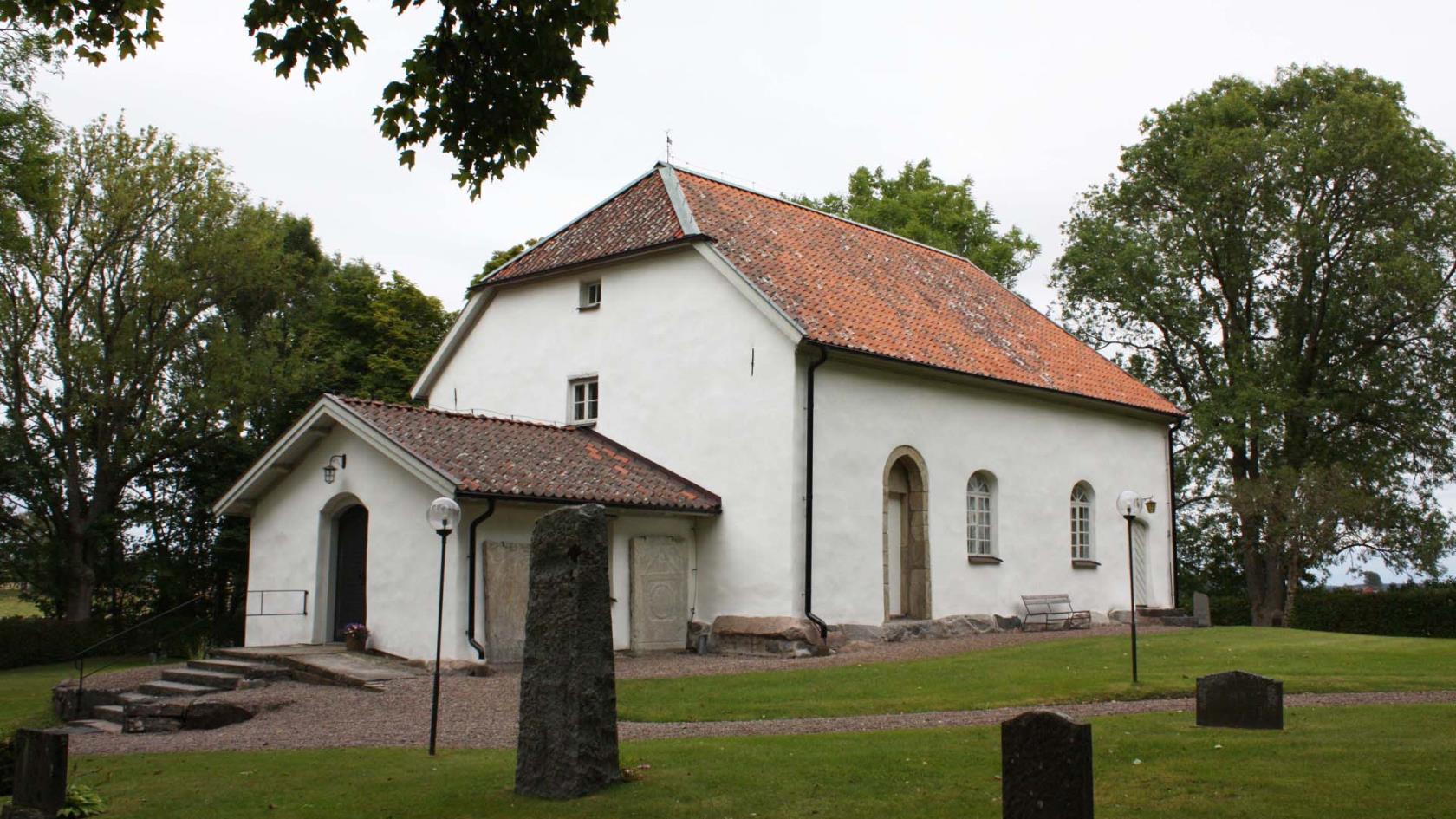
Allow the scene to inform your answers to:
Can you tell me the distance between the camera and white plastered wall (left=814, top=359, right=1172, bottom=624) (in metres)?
20.3

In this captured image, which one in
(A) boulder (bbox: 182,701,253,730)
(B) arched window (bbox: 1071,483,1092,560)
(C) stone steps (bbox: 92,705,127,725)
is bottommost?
(C) stone steps (bbox: 92,705,127,725)

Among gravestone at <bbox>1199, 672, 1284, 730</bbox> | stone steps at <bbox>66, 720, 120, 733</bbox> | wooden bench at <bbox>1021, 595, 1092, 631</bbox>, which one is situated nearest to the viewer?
gravestone at <bbox>1199, 672, 1284, 730</bbox>

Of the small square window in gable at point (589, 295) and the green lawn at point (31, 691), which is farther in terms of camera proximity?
the small square window in gable at point (589, 295)

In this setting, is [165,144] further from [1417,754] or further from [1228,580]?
[1228,580]

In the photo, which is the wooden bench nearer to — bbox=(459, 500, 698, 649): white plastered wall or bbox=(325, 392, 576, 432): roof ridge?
bbox=(459, 500, 698, 649): white plastered wall

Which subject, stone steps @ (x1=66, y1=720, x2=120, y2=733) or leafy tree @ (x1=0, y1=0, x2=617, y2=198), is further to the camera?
stone steps @ (x1=66, y1=720, x2=120, y2=733)

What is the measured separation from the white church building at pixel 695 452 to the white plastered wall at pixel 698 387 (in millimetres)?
45

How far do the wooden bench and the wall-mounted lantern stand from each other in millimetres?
13034

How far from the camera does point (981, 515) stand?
23500 millimetres

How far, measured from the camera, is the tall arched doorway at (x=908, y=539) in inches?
856

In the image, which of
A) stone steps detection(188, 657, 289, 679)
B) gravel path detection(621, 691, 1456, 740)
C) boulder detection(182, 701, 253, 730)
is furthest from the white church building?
gravel path detection(621, 691, 1456, 740)

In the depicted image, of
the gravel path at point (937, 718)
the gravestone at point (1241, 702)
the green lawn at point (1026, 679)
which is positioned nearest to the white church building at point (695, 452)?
the green lawn at point (1026, 679)

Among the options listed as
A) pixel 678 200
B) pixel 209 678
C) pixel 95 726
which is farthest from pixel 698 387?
pixel 95 726

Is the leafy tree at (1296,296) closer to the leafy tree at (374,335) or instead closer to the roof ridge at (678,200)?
the roof ridge at (678,200)
